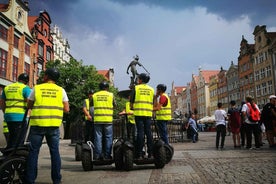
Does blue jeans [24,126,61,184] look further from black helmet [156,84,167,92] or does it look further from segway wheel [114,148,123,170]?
black helmet [156,84,167,92]

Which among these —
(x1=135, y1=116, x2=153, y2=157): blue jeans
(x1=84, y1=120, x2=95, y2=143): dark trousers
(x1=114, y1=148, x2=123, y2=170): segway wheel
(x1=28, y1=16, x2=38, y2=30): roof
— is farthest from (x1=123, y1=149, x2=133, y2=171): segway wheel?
(x1=28, y1=16, x2=38, y2=30): roof

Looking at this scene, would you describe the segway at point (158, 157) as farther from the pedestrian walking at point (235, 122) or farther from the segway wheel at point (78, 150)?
the pedestrian walking at point (235, 122)

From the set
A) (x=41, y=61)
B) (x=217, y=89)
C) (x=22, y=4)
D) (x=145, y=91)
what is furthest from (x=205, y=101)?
(x=145, y=91)

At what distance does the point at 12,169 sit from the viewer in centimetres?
418

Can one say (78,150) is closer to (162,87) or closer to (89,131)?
(89,131)

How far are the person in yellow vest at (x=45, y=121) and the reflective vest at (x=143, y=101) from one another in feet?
6.90

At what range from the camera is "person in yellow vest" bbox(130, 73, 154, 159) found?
6223 millimetres

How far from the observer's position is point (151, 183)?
4.52m

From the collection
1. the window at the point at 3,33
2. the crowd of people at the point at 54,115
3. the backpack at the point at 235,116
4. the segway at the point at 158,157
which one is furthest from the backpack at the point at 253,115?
the window at the point at 3,33

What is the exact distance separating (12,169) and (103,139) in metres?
2.60

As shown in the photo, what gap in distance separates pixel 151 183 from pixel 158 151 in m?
1.52

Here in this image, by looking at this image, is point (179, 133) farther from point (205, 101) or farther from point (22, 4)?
point (205, 101)

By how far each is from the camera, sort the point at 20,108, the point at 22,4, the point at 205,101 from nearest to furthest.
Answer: the point at 20,108 < the point at 22,4 < the point at 205,101

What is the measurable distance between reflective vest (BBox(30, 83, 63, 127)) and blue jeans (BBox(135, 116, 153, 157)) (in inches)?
85.1
